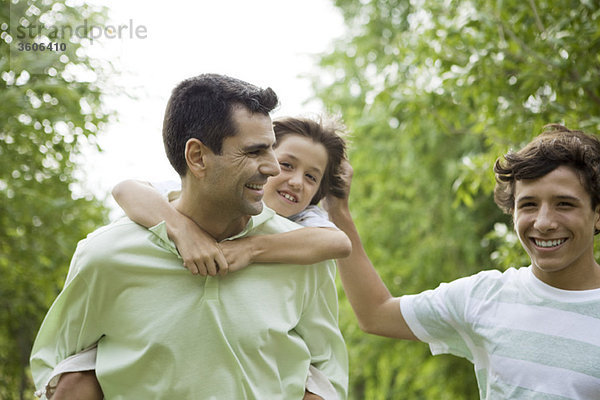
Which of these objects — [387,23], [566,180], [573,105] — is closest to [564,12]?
[573,105]

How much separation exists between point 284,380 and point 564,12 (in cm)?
267

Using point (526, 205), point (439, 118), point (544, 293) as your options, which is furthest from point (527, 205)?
point (439, 118)

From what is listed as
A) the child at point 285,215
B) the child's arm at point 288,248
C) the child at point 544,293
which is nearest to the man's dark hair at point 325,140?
the child at point 285,215

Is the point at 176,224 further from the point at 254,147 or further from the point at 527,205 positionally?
the point at 527,205

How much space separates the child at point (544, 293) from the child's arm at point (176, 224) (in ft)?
2.79

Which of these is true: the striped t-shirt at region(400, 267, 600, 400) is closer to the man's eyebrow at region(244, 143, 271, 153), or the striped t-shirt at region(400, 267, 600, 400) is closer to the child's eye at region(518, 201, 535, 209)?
the child's eye at region(518, 201, 535, 209)

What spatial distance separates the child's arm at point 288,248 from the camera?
2.11 meters

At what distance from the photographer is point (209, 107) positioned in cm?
209

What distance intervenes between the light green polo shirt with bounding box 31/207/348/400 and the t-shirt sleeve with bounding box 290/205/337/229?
423mm

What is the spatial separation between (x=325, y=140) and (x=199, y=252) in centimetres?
101

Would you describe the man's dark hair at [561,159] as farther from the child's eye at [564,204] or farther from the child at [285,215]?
the child at [285,215]

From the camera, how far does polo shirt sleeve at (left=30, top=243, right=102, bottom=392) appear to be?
2051mm

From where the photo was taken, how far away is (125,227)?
6.96 ft

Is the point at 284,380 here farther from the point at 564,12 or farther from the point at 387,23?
the point at 387,23
